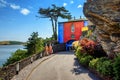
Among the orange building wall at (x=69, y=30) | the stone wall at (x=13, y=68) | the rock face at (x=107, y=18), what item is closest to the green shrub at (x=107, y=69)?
the rock face at (x=107, y=18)

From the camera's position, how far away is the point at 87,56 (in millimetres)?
24094

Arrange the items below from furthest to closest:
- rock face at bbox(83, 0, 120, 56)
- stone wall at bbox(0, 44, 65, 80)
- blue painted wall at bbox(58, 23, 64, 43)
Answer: blue painted wall at bbox(58, 23, 64, 43) < stone wall at bbox(0, 44, 65, 80) < rock face at bbox(83, 0, 120, 56)

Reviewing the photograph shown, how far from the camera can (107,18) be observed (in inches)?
689

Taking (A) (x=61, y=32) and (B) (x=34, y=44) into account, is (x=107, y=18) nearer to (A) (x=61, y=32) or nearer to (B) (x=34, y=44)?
(B) (x=34, y=44)

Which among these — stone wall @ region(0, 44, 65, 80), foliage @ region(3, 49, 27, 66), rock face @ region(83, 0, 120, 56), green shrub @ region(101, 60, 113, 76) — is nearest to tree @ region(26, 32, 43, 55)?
foliage @ region(3, 49, 27, 66)

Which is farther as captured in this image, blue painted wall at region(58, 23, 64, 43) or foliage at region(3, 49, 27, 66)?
blue painted wall at region(58, 23, 64, 43)

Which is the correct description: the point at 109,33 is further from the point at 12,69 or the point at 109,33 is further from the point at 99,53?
the point at 12,69

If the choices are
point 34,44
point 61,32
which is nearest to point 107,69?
point 34,44

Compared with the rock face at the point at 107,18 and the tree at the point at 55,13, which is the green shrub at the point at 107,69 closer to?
the rock face at the point at 107,18

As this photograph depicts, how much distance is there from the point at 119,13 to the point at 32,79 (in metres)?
9.96

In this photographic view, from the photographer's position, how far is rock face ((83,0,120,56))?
55.3 feet

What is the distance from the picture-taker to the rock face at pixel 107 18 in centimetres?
1686

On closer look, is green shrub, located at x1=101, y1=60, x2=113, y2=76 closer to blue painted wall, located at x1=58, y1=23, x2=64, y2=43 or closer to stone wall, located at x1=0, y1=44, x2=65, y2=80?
stone wall, located at x1=0, y1=44, x2=65, y2=80

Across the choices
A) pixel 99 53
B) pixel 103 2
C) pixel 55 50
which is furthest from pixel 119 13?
pixel 55 50
